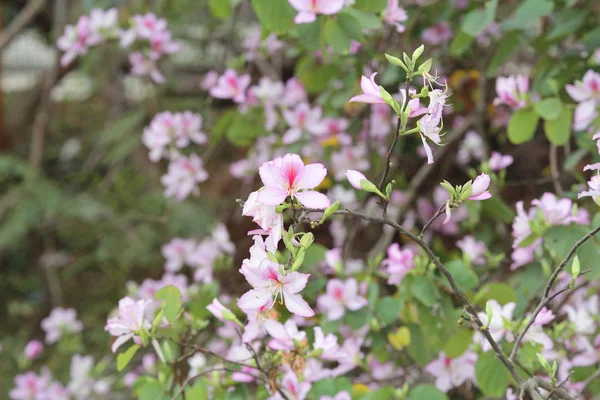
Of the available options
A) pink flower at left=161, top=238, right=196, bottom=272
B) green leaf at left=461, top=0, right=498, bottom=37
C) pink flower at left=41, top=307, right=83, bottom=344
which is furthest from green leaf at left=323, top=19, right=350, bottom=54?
pink flower at left=41, top=307, right=83, bottom=344

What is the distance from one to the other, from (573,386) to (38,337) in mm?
2236

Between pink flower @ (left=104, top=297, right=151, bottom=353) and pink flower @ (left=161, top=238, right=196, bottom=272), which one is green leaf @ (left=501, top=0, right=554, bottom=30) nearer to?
pink flower @ (left=104, top=297, right=151, bottom=353)

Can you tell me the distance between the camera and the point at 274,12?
982 mm

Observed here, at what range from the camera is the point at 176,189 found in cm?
154

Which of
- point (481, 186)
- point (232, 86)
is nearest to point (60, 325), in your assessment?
point (232, 86)

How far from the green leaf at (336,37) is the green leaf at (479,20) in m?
0.26

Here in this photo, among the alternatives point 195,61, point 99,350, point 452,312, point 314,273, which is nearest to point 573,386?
point 452,312

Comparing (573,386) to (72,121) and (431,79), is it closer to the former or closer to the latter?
(431,79)

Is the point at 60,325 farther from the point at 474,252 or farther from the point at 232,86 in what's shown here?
the point at 474,252

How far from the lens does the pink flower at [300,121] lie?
141cm

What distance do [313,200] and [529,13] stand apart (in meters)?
0.76

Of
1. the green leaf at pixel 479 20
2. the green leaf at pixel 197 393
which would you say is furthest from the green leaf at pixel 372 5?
the green leaf at pixel 197 393

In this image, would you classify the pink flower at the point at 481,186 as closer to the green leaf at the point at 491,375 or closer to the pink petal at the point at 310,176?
the pink petal at the point at 310,176

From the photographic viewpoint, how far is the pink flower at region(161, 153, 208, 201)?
1.50m
